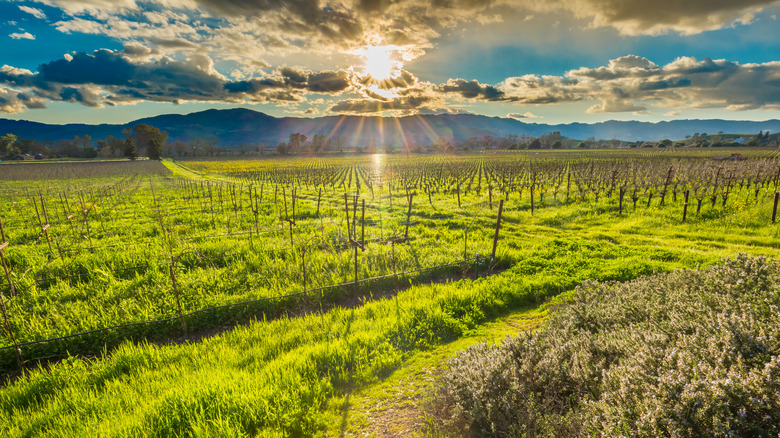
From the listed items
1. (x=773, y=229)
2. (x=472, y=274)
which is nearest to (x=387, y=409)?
(x=472, y=274)

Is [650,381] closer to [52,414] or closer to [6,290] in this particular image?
[52,414]

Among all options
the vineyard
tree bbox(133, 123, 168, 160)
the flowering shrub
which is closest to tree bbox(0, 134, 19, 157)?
tree bbox(133, 123, 168, 160)

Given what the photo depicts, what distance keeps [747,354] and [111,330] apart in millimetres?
8779

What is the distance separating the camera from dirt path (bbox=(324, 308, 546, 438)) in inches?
144

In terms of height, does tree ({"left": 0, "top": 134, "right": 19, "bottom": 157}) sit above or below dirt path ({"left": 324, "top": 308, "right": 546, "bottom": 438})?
above

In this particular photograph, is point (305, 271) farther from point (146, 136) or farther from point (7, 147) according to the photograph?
point (7, 147)

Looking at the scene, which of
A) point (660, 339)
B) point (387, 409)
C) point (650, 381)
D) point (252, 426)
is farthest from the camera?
point (387, 409)

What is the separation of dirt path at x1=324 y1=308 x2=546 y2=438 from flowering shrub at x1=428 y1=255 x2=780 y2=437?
1.27 ft

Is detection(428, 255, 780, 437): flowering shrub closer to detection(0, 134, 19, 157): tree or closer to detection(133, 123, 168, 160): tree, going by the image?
detection(133, 123, 168, 160): tree

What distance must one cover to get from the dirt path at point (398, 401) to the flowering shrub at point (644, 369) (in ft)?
1.27

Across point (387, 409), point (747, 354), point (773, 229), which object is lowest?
point (387, 409)

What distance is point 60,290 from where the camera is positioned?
23.7 ft

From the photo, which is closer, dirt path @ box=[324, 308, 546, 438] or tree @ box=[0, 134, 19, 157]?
dirt path @ box=[324, 308, 546, 438]

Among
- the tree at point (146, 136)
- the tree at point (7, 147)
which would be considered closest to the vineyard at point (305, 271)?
the tree at point (146, 136)
